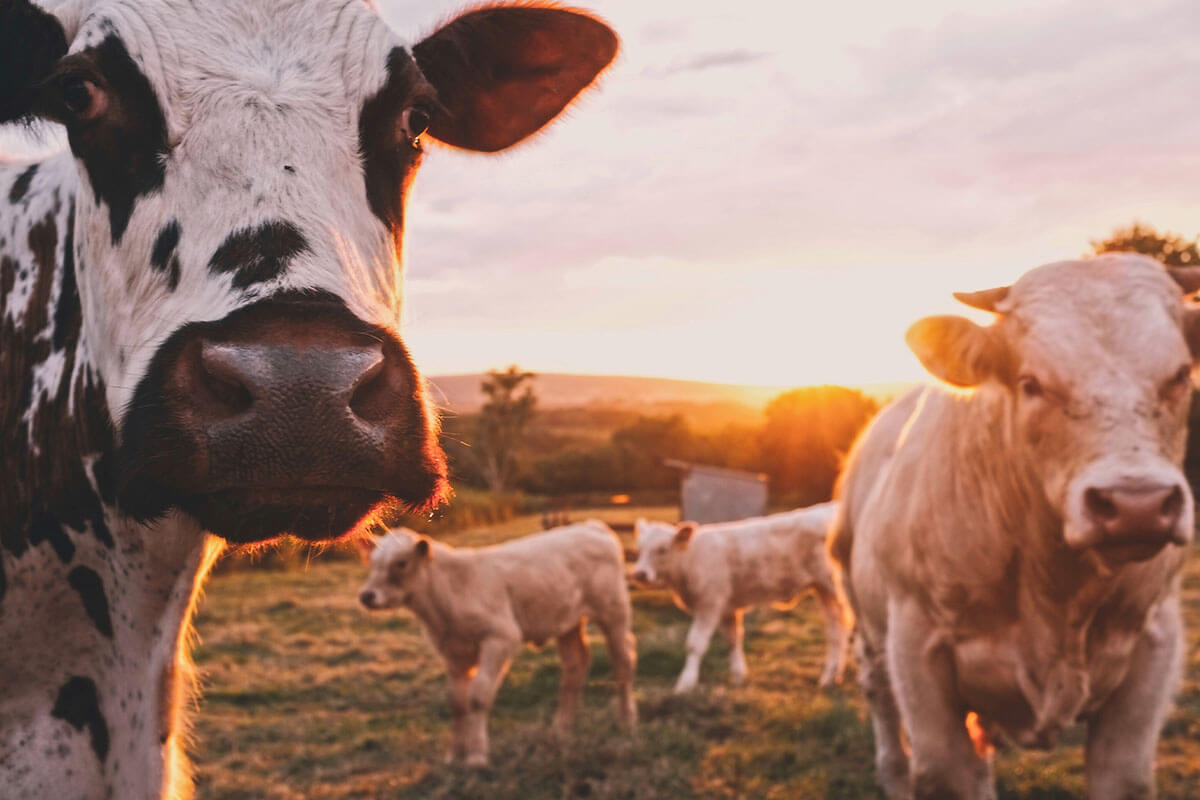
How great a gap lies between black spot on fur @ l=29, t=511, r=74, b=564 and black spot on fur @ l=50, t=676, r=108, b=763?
0.25m

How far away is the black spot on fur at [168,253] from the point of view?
5.80ft

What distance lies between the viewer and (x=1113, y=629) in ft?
11.2

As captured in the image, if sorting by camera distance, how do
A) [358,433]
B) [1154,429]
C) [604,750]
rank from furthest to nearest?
1. [604,750]
2. [1154,429]
3. [358,433]

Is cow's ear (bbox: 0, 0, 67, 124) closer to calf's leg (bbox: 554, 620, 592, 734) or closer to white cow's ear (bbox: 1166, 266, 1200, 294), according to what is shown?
white cow's ear (bbox: 1166, 266, 1200, 294)

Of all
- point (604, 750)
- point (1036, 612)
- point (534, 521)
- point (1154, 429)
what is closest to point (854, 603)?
point (604, 750)

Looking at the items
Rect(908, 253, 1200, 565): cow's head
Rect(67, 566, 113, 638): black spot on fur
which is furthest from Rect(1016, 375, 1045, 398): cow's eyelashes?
Rect(67, 566, 113, 638): black spot on fur

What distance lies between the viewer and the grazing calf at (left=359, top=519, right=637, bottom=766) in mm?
7531

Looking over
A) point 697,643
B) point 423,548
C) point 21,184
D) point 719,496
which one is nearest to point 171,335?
point 21,184

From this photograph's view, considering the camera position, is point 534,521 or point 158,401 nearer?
point 158,401

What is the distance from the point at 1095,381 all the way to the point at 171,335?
106 inches

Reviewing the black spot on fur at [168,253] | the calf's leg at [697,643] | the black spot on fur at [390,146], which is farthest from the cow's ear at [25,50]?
the calf's leg at [697,643]

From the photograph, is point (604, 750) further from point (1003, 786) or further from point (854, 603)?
point (1003, 786)

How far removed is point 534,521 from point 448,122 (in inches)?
1211

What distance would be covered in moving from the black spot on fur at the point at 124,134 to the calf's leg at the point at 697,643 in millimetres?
7676
